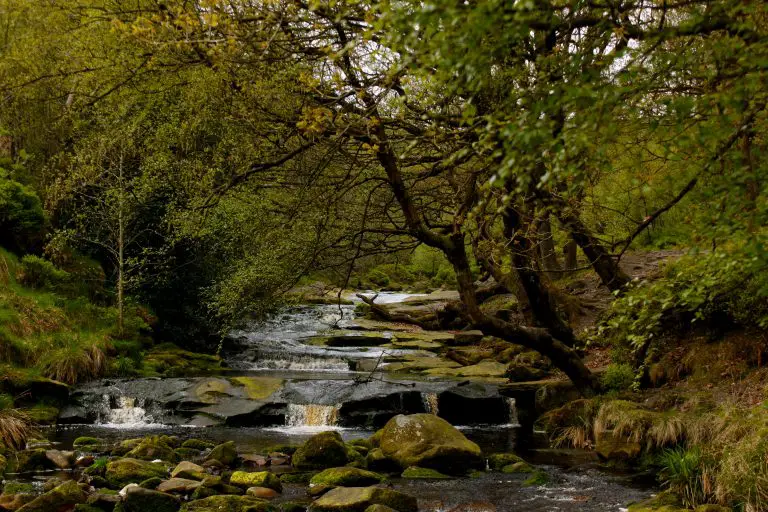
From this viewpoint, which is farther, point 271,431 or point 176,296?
point 176,296

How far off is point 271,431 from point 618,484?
23.3 feet

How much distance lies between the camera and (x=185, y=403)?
45.6 ft

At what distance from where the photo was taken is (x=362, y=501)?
25.4 feet

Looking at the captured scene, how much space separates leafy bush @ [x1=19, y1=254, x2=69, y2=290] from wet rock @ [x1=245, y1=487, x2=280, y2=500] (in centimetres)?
1127

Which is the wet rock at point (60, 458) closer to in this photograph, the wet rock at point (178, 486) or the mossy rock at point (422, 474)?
the wet rock at point (178, 486)

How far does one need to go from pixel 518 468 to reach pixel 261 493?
154 inches

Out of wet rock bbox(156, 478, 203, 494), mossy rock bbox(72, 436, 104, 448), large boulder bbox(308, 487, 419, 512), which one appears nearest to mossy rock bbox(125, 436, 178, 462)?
mossy rock bbox(72, 436, 104, 448)

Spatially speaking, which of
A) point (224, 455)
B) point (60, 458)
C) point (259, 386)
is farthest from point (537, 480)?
point (259, 386)

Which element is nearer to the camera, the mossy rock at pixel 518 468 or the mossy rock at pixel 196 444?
the mossy rock at pixel 518 468

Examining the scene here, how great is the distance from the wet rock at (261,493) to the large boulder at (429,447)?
226cm

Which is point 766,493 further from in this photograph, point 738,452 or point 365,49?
point 365,49

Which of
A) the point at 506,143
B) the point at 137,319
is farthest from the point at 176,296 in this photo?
the point at 506,143

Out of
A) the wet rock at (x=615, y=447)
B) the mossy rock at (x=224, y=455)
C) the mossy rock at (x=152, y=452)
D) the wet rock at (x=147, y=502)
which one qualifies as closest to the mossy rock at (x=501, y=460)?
the wet rock at (x=615, y=447)

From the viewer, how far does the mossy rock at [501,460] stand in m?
10.0
